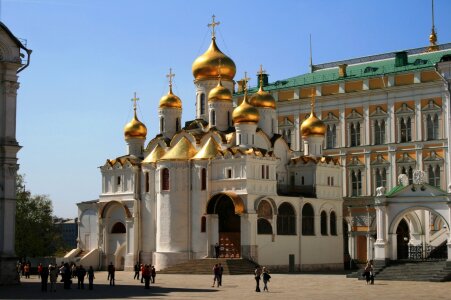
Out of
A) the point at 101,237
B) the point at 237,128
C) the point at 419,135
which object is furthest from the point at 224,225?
the point at 419,135

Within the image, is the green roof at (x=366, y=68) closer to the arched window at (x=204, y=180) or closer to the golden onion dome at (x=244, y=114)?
the golden onion dome at (x=244, y=114)

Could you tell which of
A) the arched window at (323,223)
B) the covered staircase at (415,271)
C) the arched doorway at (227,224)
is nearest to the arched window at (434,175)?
the arched window at (323,223)

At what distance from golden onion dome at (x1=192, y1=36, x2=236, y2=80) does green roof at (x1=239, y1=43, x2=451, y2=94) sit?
896cm

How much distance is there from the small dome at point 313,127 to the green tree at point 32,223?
24114 mm

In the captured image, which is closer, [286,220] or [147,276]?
[147,276]

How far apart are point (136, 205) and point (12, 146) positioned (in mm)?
23265

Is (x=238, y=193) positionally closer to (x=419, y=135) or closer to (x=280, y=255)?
(x=280, y=255)

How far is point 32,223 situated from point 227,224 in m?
23.4

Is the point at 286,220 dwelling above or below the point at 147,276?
above

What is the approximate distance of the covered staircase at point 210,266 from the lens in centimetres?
5197

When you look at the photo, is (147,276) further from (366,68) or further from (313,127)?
(366,68)

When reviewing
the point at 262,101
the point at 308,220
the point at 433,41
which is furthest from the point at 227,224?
the point at 433,41

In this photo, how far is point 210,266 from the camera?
2087 inches

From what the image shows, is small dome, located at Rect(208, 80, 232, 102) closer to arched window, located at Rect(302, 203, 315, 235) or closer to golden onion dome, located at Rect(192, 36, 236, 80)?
golden onion dome, located at Rect(192, 36, 236, 80)
